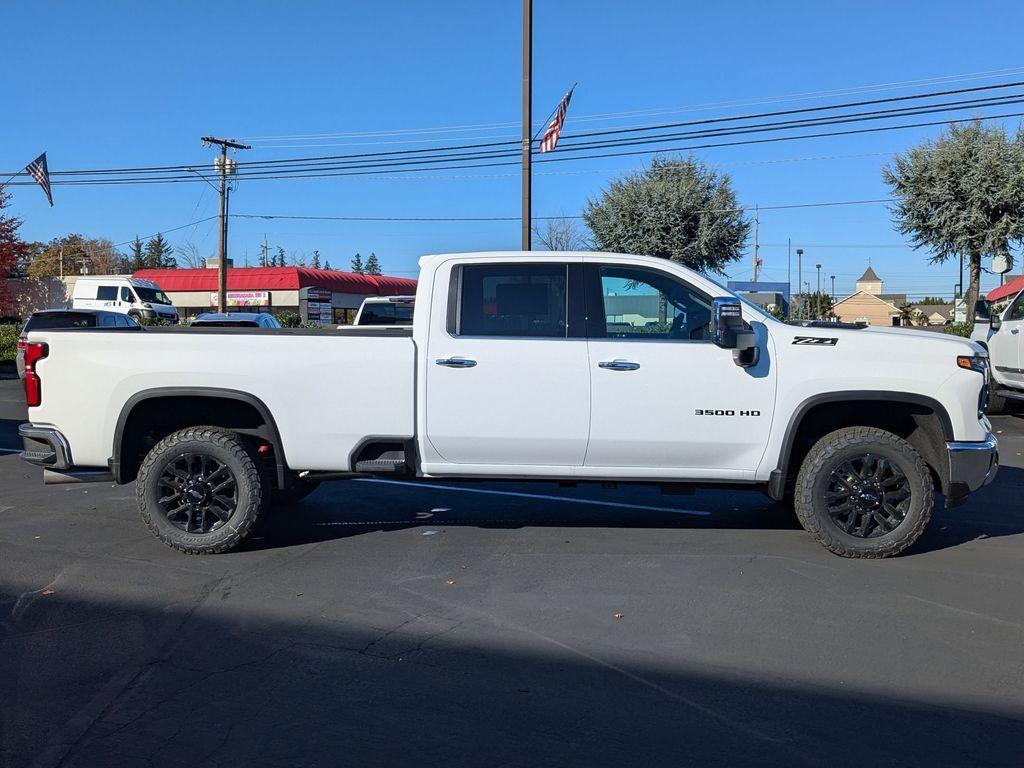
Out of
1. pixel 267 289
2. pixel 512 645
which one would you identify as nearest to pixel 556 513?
pixel 512 645

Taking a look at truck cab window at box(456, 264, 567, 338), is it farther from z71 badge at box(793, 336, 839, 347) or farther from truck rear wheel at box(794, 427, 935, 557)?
truck rear wheel at box(794, 427, 935, 557)

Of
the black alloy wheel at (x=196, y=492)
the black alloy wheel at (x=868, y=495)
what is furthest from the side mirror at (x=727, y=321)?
the black alloy wheel at (x=196, y=492)

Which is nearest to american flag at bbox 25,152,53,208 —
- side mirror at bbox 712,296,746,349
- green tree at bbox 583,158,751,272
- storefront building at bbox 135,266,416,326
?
green tree at bbox 583,158,751,272

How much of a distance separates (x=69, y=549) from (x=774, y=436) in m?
4.91

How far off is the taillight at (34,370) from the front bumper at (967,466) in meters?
6.01

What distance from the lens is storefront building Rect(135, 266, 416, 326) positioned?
2163 inches

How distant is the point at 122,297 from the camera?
38.9 m

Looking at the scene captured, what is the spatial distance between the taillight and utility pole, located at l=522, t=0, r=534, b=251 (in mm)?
13269

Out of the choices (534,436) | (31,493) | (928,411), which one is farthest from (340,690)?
(31,493)

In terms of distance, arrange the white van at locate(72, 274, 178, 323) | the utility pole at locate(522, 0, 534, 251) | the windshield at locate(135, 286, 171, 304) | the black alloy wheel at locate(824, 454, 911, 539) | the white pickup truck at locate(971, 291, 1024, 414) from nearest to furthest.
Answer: the black alloy wheel at locate(824, 454, 911, 539), the white pickup truck at locate(971, 291, 1024, 414), the utility pole at locate(522, 0, 534, 251), the white van at locate(72, 274, 178, 323), the windshield at locate(135, 286, 171, 304)

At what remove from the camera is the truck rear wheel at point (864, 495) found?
6.06 m

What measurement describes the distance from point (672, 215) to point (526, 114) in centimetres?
1208

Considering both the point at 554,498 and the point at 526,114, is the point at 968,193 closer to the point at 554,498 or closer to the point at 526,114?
the point at 526,114

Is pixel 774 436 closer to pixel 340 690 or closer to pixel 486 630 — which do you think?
pixel 486 630
